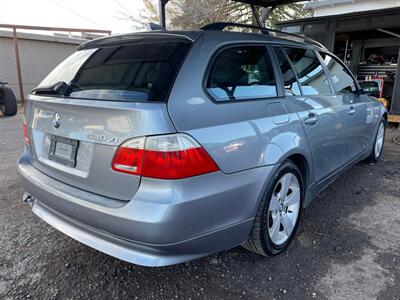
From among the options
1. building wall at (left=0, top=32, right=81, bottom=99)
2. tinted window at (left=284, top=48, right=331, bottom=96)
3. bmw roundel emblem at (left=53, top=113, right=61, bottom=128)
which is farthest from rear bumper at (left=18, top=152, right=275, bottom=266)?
building wall at (left=0, top=32, right=81, bottom=99)

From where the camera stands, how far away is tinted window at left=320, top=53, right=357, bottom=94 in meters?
3.43

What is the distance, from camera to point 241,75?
7.29ft

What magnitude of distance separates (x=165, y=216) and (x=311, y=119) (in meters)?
1.60

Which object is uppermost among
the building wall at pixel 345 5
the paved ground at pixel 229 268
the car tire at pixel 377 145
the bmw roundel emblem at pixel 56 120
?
the building wall at pixel 345 5

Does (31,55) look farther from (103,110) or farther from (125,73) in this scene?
(103,110)

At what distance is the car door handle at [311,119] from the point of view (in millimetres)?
2600

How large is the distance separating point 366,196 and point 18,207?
3711 millimetres

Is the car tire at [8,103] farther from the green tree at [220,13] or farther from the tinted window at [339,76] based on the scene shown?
the green tree at [220,13]

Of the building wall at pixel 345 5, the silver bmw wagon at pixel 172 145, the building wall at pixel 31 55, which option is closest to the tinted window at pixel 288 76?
the silver bmw wagon at pixel 172 145

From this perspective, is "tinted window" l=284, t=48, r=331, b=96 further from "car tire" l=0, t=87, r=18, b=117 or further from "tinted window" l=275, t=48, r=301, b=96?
"car tire" l=0, t=87, r=18, b=117

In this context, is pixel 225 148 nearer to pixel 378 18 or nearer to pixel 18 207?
pixel 18 207

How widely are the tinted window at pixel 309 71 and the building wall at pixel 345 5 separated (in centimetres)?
826

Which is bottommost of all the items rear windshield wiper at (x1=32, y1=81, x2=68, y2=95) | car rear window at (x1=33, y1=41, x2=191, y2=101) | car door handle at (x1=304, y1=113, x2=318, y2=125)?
car door handle at (x1=304, y1=113, x2=318, y2=125)

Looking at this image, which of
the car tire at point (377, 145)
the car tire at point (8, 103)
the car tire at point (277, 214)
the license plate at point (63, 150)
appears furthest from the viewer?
the car tire at point (377, 145)
